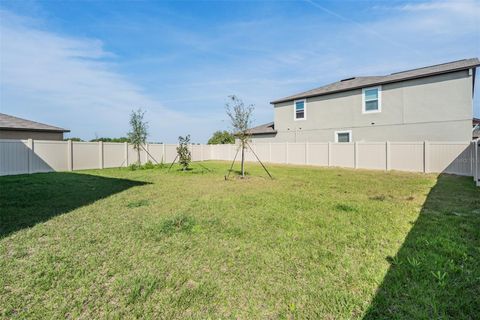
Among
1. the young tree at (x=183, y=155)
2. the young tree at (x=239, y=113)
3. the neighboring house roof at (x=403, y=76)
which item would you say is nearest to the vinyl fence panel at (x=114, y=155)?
the young tree at (x=183, y=155)

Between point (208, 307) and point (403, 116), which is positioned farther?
point (403, 116)

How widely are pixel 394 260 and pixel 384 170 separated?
34.9ft

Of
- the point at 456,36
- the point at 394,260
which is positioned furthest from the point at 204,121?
the point at 394,260

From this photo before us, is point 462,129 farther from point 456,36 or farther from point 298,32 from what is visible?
point 298,32

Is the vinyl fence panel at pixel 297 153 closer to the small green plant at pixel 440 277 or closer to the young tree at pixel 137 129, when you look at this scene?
the young tree at pixel 137 129

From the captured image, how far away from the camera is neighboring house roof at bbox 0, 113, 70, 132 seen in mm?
13972

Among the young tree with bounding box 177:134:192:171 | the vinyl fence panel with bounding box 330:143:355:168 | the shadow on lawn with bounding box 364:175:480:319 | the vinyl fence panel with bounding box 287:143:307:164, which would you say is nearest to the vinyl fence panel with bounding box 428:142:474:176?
the vinyl fence panel with bounding box 330:143:355:168

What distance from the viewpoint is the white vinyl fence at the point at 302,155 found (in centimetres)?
1020

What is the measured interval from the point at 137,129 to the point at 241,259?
1430 centimetres

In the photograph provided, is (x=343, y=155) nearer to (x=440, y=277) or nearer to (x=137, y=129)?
(x=440, y=277)

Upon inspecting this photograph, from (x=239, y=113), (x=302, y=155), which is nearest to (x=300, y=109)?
(x=302, y=155)

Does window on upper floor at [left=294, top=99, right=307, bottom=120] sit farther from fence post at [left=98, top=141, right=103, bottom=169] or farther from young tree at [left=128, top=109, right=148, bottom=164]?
fence post at [left=98, top=141, right=103, bottom=169]

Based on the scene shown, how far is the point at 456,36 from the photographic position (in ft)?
34.2

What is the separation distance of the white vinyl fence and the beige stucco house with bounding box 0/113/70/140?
4.56m
